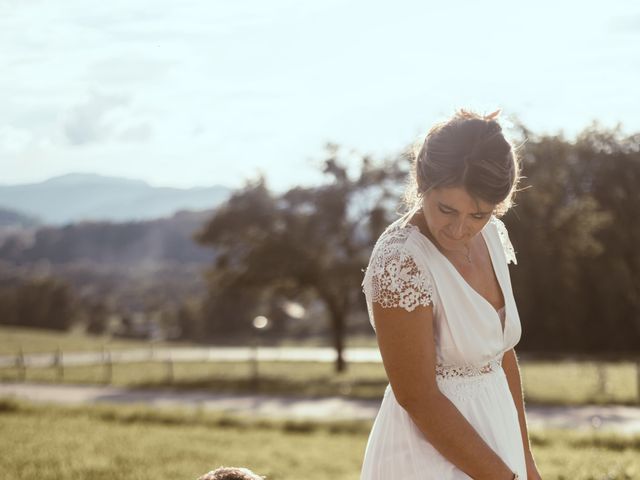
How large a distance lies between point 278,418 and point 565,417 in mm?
5590

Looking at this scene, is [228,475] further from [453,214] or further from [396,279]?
[453,214]

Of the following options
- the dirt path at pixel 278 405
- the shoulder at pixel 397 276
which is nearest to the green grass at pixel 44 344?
the dirt path at pixel 278 405

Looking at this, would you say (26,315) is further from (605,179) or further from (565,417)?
(565,417)

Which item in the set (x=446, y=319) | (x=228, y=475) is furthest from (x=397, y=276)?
(x=228, y=475)

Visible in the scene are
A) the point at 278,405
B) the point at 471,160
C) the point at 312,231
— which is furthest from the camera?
the point at 312,231

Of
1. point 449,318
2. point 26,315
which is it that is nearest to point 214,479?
point 449,318

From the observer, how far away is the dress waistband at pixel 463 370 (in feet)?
8.13

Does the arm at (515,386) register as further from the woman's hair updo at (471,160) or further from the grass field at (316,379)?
the grass field at (316,379)

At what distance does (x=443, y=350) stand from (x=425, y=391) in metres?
0.18

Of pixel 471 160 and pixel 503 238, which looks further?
pixel 503 238

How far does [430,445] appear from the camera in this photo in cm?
246

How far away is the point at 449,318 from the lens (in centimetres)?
238

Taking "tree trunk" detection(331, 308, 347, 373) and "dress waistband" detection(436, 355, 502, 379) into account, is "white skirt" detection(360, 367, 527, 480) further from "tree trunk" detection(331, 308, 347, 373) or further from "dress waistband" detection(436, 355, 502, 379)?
"tree trunk" detection(331, 308, 347, 373)

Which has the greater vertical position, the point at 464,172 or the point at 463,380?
the point at 464,172
